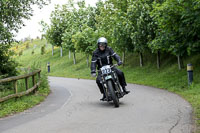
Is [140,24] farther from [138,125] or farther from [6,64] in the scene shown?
[138,125]

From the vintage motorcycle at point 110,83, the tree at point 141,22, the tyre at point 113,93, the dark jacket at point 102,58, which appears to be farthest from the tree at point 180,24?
the tree at point 141,22

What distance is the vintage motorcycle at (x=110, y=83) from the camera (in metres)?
8.30

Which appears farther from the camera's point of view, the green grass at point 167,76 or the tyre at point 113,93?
the green grass at point 167,76

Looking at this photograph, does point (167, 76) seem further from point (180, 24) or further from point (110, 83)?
point (110, 83)

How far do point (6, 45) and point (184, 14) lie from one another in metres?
7.53

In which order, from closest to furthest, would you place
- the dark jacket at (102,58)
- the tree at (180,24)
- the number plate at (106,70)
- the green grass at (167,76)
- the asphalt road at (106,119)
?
the asphalt road at (106,119)
the number plate at (106,70)
the dark jacket at (102,58)
the green grass at (167,76)
the tree at (180,24)

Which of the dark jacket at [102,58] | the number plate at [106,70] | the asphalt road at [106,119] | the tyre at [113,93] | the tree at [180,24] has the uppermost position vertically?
the tree at [180,24]

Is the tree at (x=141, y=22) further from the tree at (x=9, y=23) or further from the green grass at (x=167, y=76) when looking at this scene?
the tree at (x=9, y=23)

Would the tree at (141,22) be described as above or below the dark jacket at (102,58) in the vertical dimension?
above

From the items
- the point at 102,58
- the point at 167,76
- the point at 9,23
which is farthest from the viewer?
the point at 167,76

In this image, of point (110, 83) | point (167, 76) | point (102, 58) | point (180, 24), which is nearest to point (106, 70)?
point (110, 83)

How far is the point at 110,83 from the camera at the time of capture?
27.5 feet

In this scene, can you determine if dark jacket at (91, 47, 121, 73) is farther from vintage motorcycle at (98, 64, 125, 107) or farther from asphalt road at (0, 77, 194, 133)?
asphalt road at (0, 77, 194, 133)

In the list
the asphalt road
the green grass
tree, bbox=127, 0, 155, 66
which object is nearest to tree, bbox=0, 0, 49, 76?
the green grass
